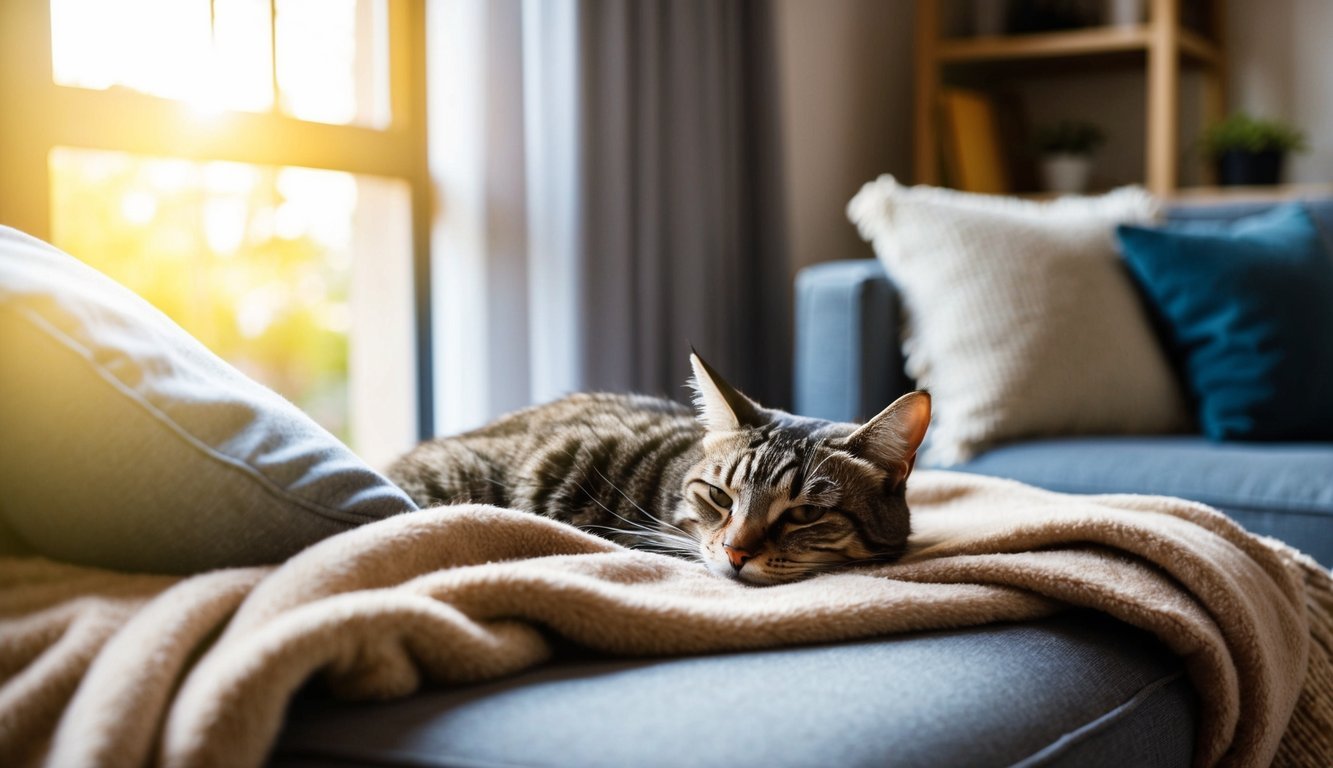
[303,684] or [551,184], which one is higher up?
[551,184]

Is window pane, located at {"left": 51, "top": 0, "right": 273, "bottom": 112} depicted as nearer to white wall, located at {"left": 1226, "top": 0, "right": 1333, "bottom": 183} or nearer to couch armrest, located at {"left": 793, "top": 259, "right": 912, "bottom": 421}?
couch armrest, located at {"left": 793, "top": 259, "right": 912, "bottom": 421}

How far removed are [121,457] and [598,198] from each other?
1725mm

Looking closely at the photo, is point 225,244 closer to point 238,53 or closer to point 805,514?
point 238,53

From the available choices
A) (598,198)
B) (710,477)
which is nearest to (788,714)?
(710,477)

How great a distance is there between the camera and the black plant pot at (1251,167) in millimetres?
3207

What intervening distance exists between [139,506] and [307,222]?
7.01 ft

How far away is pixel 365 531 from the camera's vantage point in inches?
34.6

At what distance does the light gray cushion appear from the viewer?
873 millimetres

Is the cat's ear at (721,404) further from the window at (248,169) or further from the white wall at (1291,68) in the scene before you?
the white wall at (1291,68)

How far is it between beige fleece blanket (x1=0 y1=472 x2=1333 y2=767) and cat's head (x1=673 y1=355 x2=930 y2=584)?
0.20 feet

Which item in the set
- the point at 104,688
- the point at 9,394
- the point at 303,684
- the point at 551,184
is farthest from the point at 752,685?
the point at 551,184

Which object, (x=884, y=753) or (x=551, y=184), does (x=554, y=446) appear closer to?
(x=884, y=753)

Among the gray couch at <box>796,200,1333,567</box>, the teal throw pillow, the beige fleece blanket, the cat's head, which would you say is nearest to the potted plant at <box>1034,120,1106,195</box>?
the gray couch at <box>796,200,1333,567</box>

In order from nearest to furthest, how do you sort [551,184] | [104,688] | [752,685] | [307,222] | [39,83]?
[104,688], [752,685], [39,83], [551,184], [307,222]
